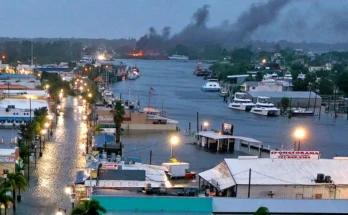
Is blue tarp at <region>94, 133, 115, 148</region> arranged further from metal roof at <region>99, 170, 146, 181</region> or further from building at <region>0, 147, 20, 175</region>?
metal roof at <region>99, 170, 146, 181</region>

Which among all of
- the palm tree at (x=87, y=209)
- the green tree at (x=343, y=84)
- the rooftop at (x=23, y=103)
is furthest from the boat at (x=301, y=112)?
the palm tree at (x=87, y=209)

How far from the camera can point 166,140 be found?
397 inches

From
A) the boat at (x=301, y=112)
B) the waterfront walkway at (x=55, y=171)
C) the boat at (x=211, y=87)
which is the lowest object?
the boat at (x=301, y=112)

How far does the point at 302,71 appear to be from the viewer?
2733 centimetres

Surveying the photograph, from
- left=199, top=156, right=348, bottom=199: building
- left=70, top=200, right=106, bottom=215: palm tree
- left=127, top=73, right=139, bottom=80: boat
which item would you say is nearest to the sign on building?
left=199, top=156, right=348, bottom=199: building

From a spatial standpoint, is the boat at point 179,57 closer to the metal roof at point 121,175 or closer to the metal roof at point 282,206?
the metal roof at point 121,175

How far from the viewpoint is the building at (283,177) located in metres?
5.39

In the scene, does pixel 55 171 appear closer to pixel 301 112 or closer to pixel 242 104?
pixel 301 112

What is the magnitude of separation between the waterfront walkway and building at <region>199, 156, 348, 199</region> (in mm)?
1444

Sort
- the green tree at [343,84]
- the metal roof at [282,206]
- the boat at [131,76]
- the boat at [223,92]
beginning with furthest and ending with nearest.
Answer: the boat at [131,76]
the boat at [223,92]
the green tree at [343,84]
the metal roof at [282,206]

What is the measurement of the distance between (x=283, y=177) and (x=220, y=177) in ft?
1.89

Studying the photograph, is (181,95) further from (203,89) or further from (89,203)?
(89,203)

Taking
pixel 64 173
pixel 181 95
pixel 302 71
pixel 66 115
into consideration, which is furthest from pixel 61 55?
pixel 64 173

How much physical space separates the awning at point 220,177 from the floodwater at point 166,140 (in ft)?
4.32
